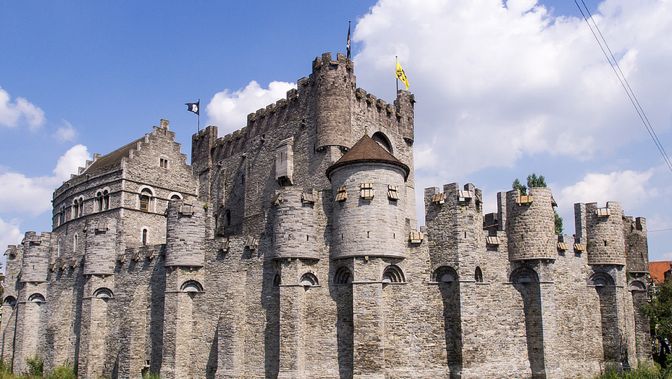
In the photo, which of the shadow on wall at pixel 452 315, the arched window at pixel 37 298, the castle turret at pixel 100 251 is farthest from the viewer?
the arched window at pixel 37 298

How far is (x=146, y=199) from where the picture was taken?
4566 centimetres

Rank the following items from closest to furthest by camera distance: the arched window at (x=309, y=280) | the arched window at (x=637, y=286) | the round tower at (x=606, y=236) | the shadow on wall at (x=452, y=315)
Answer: the shadow on wall at (x=452, y=315) → the arched window at (x=309, y=280) → the round tower at (x=606, y=236) → the arched window at (x=637, y=286)

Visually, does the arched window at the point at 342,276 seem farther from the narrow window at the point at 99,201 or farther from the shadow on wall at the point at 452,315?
the narrow window at the point at 99,201

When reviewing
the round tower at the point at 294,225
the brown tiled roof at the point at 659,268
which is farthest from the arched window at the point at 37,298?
the brown tiled roof at the point at 659,268

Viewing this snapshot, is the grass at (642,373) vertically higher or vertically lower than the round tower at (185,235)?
lower

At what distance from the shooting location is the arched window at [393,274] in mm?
30141

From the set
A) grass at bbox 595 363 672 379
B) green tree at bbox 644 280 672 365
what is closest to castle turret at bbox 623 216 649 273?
green tree at bbox 644 280 672 365

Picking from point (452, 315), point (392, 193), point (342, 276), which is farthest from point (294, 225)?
point (452, 315)

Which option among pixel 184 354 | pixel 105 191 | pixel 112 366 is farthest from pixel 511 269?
pixel 105 191

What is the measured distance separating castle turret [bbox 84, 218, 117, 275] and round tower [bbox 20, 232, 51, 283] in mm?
7394

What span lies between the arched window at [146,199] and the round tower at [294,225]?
1753 cm

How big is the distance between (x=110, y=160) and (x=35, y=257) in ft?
30.2

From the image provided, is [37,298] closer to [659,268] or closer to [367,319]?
[367,319]

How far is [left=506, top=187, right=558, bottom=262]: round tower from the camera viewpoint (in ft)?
104
